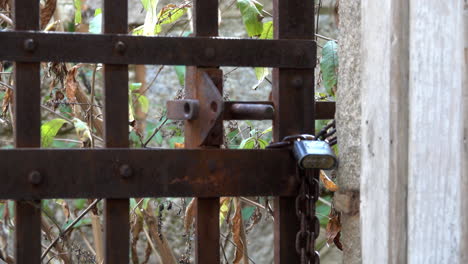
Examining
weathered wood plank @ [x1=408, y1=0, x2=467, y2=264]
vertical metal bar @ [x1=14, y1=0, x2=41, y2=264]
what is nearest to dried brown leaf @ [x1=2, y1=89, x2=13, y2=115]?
vertical metal bar @ [x1=14, y1=0, x2=41, y2=264]

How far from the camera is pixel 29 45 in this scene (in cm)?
156

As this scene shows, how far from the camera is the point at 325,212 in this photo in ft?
9.61

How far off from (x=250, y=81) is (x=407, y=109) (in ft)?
6.92

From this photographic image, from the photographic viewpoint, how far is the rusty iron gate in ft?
5.15

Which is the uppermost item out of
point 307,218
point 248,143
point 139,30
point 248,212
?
point 139,30

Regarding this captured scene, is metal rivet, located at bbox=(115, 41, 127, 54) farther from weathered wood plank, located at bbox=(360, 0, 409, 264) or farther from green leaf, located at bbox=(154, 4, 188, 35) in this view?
green leaf, located at bbox=(154, 4, 188, 35)

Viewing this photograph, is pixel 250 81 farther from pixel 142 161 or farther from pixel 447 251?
pixel 447 251

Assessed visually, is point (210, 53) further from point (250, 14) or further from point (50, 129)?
point (50, 129)

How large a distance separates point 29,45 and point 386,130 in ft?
2.28

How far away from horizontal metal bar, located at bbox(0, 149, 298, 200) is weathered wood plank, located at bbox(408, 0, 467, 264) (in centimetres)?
35

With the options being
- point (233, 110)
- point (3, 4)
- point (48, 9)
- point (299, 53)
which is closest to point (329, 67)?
point (299, 53)

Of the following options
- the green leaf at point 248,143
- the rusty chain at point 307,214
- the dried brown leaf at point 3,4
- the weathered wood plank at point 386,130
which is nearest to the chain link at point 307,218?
the rusty chain at point 307,214

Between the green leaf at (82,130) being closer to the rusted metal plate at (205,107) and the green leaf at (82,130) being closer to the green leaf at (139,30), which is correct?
the green leaf at (139,30)

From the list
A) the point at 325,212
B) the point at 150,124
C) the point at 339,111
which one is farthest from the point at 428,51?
the point at 150,124
